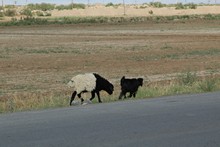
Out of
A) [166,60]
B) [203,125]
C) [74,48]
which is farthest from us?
[74,48]

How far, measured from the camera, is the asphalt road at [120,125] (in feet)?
31.2

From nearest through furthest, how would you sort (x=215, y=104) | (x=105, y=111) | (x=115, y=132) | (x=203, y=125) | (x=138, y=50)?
1. (x=115, y=132)
2. (x=203, y=125)
3. (x=105, y=111)
4. (x=215, y=104)
5. (x=138, y=50)

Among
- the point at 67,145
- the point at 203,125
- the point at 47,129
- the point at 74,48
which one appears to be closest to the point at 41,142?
the point at 67,145

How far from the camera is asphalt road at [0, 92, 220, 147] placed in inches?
375

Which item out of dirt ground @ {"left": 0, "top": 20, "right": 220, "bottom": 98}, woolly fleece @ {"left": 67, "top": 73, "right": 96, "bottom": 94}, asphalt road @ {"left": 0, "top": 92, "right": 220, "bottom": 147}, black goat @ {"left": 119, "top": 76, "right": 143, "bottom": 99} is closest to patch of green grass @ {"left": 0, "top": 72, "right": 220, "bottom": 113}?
black goat @ {"left": 119, "top": 76, "right": 143, "bottom": 99}

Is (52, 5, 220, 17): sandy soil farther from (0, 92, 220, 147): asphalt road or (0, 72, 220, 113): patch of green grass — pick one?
(0, 92, 220, 147): asphalt road

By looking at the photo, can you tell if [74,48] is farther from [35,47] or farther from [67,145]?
[67,145]

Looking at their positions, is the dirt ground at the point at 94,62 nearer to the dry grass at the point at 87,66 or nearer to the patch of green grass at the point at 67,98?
the dry grass at the point at 87,66

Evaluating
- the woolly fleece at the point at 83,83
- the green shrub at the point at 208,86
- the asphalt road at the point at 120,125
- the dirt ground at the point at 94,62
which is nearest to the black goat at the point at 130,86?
the woolly fleece at the point at 83,83

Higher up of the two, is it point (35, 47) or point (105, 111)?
point (105, 111)

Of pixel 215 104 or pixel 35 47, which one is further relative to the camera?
pixel 35 47

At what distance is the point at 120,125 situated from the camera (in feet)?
36.4

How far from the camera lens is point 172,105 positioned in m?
13.9

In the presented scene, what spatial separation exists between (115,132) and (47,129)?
133cm
